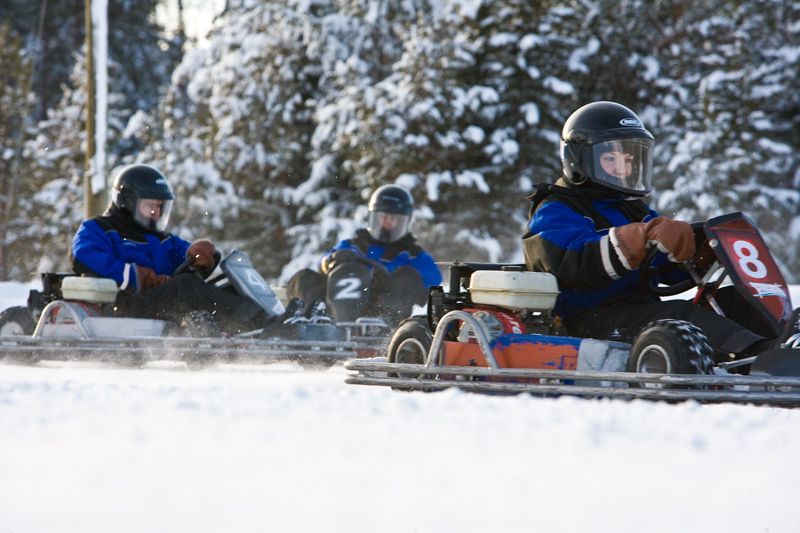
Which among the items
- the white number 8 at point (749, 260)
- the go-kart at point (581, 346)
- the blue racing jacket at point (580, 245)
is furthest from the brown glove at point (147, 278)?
the white number 8 at point (749, 260)

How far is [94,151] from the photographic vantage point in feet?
64.2

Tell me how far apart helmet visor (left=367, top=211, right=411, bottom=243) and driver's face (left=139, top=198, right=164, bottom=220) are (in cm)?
194

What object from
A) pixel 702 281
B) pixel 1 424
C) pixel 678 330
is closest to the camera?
pixel 1 424

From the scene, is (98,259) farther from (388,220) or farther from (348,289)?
(388,220)

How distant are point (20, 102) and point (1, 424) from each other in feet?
103

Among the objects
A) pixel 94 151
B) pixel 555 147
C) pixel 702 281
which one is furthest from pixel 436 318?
pixel 555 147

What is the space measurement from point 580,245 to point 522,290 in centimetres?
34

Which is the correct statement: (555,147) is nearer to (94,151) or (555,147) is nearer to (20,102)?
(94,151)

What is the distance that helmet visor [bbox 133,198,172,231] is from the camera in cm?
1002

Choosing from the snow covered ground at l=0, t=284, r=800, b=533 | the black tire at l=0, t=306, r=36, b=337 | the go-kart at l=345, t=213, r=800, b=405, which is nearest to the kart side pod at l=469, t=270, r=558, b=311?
the go-kart at l=345, t=213, r=800, b=405

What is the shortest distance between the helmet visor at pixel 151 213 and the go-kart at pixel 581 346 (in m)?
4.19

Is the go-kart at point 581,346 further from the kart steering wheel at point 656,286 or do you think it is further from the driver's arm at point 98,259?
the driver's arm at point 98,259

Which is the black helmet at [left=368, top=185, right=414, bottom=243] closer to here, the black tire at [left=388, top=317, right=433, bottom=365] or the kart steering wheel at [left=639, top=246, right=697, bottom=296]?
the black tire at [left=388, top=317, right=433, bottom=365]

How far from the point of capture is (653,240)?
17.9ft
